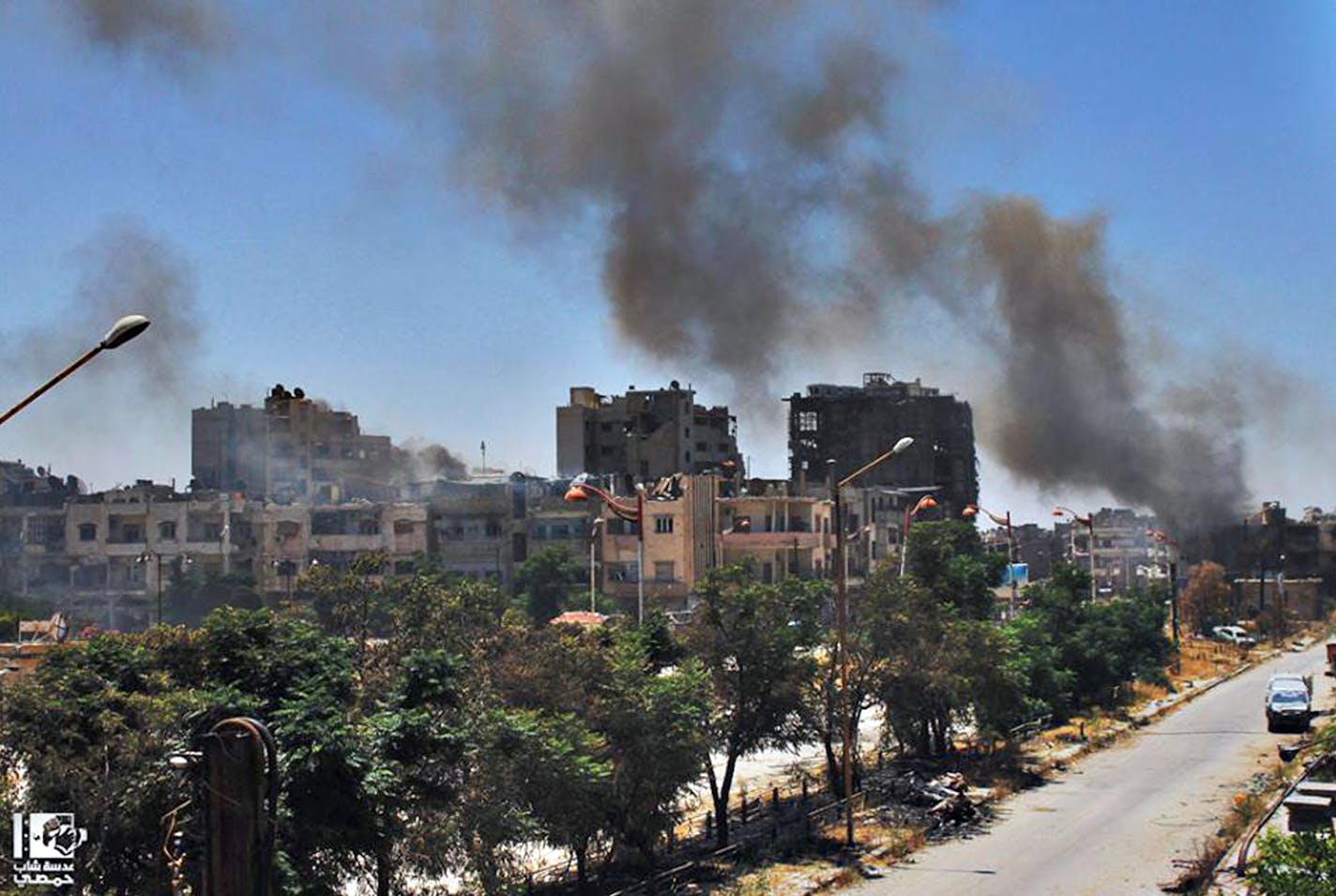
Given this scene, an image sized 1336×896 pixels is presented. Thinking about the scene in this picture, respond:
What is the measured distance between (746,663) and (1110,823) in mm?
8083

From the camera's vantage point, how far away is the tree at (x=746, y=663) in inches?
1131

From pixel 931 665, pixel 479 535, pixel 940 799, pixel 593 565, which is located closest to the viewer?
pixel 940 799

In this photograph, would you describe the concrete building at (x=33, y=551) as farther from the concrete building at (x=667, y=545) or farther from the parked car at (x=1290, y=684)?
the parked car at (x=1290, y=684)

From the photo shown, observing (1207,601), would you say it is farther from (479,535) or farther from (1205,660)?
(479,535)

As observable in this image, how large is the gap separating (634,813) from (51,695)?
9457 millimetres

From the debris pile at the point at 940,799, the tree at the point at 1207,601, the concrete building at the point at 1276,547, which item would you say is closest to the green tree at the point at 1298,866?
the debris pile at the point at 940,799

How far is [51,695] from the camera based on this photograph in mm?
18312

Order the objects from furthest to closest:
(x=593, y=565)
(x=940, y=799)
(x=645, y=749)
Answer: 1. (x=593, y=565)
2. (x=940, y=799)
3. (x=645, y=749)

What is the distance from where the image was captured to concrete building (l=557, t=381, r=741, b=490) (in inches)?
3349

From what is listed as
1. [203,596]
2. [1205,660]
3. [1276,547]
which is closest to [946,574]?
[1205,660]

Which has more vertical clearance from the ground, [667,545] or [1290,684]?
[667,545]

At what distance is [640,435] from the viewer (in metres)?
85.3

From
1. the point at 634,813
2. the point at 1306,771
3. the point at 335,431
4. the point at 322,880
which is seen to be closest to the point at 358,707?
the point at 322,880

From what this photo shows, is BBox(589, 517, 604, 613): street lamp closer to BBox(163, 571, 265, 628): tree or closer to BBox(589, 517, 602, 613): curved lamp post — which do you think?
BBox(589, 517, 602, 613): curved lamp post
